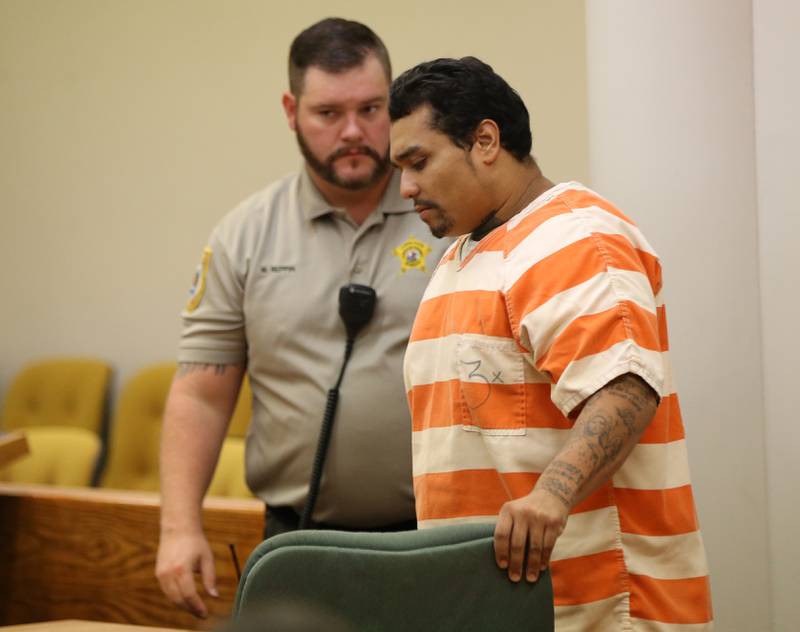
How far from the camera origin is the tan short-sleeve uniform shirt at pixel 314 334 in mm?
2047

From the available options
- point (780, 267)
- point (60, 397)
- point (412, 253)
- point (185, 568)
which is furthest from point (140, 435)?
point (780, 267)

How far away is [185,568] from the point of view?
6.63ft

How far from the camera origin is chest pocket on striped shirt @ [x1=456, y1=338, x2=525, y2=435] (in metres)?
1.29

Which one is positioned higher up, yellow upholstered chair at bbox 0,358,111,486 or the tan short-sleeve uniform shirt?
the tan short-sleeve uniform shirt

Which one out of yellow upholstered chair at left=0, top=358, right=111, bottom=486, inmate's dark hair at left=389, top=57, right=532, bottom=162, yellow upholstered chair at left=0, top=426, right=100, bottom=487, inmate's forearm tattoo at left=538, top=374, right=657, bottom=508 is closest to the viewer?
inmate's forearm tattoo at left=538, top=374, right=657, bottom=508

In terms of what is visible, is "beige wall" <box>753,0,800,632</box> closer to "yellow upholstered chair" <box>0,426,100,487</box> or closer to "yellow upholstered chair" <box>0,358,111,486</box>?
"yellow upholstered chair" <box>0,426,100,487</box>

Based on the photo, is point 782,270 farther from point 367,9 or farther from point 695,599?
point 367,9

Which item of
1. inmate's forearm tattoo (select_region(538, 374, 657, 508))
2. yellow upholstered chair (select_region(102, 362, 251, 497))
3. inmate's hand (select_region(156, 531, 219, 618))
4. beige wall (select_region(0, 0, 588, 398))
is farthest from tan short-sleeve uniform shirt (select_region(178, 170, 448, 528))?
yellow upholstered chair (select_region(102, 362, 251, 497))

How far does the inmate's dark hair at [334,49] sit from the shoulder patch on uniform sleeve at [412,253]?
356 millimetres

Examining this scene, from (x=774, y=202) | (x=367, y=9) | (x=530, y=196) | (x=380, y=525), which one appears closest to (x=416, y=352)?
(x=530, y=196)

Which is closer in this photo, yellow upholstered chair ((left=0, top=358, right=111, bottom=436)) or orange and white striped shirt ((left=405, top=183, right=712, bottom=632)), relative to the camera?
orange and white striped shirt ((left=405, top=183, right=712, bottom=632))

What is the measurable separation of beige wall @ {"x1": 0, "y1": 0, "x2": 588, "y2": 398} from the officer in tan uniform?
190cm

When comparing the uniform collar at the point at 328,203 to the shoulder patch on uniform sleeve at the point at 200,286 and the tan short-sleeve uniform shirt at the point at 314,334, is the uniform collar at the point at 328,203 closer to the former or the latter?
the tan short-sleeve uniform shirt at the point at 314,334

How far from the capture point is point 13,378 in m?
4.81
